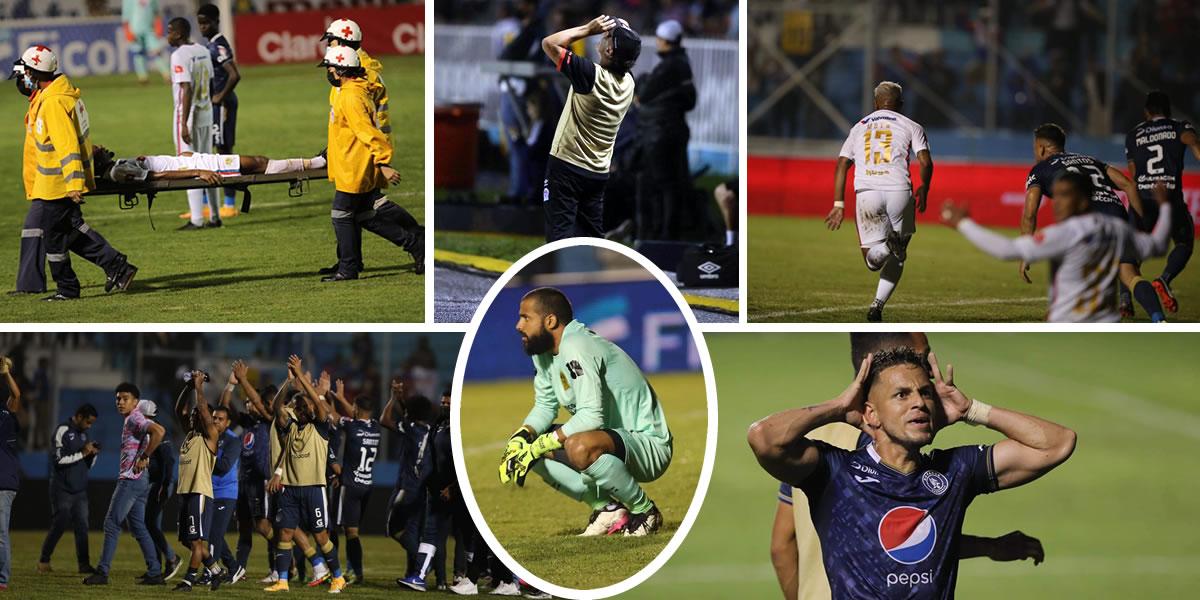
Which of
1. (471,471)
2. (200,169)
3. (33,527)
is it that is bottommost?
(33,527)

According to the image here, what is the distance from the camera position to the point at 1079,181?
6621 millimetres

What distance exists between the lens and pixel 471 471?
6.71 metres

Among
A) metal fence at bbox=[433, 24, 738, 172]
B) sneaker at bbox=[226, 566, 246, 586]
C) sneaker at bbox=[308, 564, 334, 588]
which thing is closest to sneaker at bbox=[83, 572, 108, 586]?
sneaker at bbox=[226, 566, 246, 586]

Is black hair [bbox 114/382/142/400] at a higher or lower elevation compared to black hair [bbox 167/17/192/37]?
lower

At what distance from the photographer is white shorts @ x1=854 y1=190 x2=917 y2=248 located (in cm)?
717

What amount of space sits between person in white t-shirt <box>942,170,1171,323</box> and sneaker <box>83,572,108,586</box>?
14.7 ft

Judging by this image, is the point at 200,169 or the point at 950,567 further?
the point at 200,169

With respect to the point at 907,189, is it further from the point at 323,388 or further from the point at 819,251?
the point at 819,251

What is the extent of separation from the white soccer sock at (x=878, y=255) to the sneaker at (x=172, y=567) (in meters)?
3.52

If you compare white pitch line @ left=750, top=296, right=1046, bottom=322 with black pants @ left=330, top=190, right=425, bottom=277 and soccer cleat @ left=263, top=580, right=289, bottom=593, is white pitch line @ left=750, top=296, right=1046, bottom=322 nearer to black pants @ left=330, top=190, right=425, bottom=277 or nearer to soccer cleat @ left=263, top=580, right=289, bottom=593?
black pants @ left=330, top=190, right=425, bottom=277

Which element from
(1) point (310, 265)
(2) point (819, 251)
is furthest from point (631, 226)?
(1) point (310, 265)

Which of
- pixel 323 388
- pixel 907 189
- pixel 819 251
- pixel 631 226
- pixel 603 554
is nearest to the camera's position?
pixel 603 554

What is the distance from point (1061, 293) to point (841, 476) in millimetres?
1526

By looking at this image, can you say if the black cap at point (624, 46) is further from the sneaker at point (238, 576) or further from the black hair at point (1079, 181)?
the sneaker at point (238, 576)
